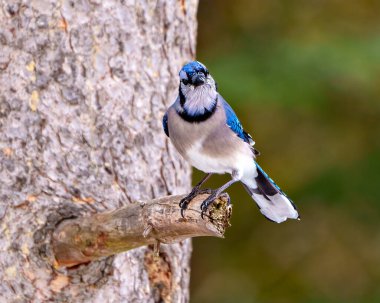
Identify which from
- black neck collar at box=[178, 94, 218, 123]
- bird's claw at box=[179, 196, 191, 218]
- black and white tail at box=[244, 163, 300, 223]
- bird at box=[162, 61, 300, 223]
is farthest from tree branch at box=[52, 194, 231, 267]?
black and white tail at box=[244, 163, 300, 223]

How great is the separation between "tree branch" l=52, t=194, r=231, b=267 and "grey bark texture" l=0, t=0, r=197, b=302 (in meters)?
0.09

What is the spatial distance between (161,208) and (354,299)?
15.7 feet

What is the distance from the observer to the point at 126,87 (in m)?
3.76

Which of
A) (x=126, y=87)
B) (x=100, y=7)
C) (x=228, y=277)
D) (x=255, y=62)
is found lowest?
(x=228, y=277)

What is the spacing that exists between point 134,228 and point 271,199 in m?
0.55

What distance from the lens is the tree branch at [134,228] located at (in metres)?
2.99

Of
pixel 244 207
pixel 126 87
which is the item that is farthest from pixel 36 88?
pixel 244 207

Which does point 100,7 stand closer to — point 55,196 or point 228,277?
point 55,196

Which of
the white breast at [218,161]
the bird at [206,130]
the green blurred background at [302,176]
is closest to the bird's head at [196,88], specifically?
the bird at [206,130]

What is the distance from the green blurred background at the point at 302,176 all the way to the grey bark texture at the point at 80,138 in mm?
3252

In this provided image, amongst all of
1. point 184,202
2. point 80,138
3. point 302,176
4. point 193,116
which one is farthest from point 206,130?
point 302,176

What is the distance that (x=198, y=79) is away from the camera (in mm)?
3221

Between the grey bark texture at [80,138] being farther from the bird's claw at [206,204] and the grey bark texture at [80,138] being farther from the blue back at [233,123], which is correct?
the bird's claw at [206,204]

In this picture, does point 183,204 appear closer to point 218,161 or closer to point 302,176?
point 218,161
